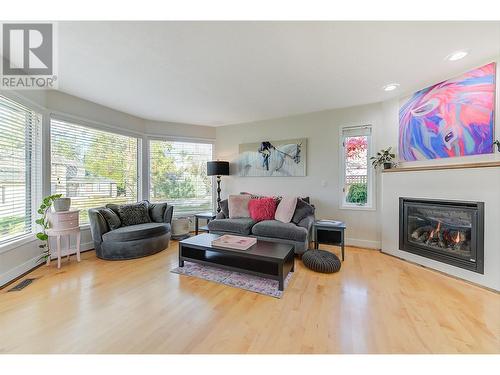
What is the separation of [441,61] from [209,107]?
10.2 feet

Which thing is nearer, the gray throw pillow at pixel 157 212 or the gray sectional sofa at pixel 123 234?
Result: the gray sectional sofa at pixel 123 234

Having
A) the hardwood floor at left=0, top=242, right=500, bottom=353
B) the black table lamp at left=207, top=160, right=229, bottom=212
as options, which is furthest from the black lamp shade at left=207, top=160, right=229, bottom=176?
the hardwood floor at left=0, top=242, right=500, bottom=353

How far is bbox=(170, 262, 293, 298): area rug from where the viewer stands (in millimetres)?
2157

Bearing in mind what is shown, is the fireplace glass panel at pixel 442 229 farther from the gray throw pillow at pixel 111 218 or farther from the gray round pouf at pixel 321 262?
the gray throw pillow at pixel 111 218

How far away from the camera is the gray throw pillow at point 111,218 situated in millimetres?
3148

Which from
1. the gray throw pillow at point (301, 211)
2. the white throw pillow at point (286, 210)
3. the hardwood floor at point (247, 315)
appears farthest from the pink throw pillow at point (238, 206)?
the hardwood floor at point (247, 315)

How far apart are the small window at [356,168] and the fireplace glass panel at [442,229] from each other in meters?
0.71

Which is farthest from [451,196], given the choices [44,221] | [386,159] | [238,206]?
[44,221]

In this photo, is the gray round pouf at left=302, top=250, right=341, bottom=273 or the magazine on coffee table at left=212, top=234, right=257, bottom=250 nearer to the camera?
the magazine on coffee table at left=212, top=234, right=257, bottom=250

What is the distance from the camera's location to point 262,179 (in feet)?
14.6

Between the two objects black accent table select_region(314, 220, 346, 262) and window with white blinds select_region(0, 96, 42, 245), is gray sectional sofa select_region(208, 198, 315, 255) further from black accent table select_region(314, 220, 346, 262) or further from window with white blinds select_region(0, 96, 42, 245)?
window with white blinds select_region(0, 96, 42, 245)

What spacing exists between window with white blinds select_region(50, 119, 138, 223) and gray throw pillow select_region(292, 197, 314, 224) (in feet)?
10.5
